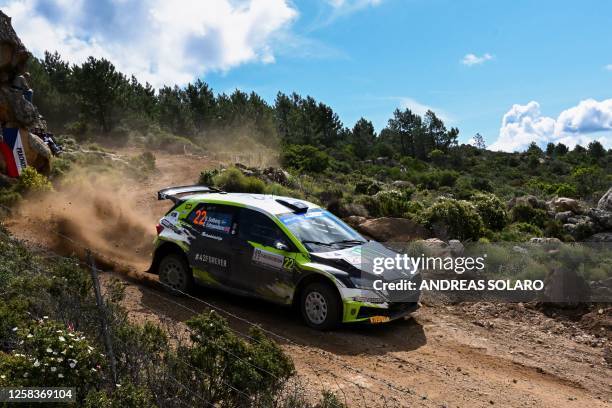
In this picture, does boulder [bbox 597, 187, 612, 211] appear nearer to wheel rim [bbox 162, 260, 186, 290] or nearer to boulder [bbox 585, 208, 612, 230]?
boulder [bbox 585, 208, 612, 230]

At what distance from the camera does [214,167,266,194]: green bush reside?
695 inches

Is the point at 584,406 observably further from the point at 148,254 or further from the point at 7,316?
the point at 148,254

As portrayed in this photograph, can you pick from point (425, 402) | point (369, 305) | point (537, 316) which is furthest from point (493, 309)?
point (425, 402)

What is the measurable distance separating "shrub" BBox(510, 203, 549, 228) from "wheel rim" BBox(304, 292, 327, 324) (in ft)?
44.3

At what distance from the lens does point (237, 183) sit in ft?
59.1

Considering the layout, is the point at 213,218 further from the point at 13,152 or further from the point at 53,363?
the point at 13,152

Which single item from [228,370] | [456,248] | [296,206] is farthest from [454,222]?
[228,370]

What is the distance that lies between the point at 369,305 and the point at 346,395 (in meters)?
1.84

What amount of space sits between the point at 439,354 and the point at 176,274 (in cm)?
426

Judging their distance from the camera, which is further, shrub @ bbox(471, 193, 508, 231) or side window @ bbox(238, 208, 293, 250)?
shrub @ bbox(471, 193, 508, 231)

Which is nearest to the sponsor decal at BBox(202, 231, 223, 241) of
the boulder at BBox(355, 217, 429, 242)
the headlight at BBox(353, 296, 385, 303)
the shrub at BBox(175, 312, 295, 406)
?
the headlight at BBox(353, 296, 385, 303)

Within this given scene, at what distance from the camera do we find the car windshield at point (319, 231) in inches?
303

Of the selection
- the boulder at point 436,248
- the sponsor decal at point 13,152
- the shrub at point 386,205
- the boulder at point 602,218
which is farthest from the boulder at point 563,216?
the sponsor decal at point 13,152

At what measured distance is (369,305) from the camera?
710cm
